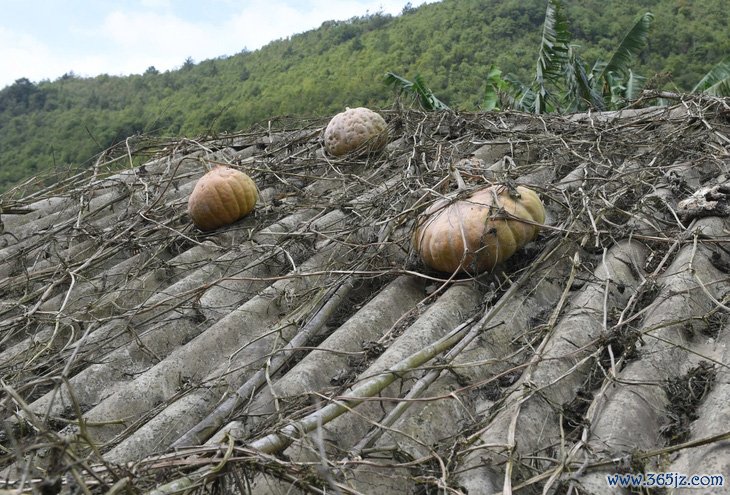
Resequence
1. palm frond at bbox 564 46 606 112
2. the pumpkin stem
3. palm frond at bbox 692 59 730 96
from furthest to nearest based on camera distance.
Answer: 1. palm frond at bbox 564 46 606 112
2. palm frond at bbox 692 59 730 96
3. the pumpkin stem

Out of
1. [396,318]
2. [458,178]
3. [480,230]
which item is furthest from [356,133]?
[396,318]

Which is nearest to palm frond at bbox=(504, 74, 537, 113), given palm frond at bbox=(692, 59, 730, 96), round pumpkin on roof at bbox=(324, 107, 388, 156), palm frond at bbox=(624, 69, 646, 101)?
palm frond at bbox=(624, 69, 646, 101)

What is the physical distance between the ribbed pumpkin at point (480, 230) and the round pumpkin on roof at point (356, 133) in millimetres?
2367

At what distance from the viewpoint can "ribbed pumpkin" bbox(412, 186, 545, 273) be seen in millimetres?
3283

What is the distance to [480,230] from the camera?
3.30 metres

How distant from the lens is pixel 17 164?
682 inches

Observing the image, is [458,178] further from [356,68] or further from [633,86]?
[356,68]

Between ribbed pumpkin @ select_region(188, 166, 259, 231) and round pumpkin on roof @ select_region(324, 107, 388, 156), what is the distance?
49.7 inches

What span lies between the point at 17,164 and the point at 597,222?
17316mm

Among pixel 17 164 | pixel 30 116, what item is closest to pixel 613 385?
pixel 17 164

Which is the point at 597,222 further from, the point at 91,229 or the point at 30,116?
the point at 30,116

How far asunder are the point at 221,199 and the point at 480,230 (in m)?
2.08

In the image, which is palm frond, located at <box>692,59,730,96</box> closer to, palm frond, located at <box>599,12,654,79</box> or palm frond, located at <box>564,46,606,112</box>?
palm frond, located at <box>599,12,654,79</box>

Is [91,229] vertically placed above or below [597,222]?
above
